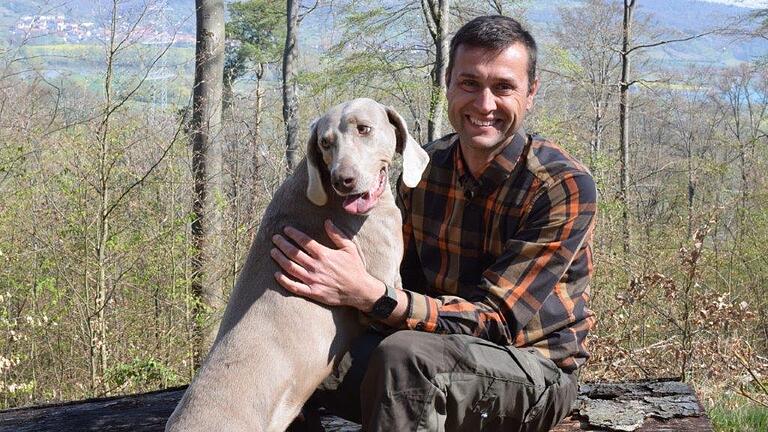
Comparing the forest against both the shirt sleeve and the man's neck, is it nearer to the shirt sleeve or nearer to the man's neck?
the shirt sleeve

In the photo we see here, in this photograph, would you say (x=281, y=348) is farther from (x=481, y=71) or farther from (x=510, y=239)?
(x=481, y=71)

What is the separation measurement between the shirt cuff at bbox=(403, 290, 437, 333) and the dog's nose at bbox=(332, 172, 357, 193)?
499 millimetres

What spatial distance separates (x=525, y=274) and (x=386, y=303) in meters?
0.54

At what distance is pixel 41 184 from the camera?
7.93m

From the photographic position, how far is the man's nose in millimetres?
3156

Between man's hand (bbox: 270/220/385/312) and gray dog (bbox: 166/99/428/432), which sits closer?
gray dog (bbox: 166/99/428/432)

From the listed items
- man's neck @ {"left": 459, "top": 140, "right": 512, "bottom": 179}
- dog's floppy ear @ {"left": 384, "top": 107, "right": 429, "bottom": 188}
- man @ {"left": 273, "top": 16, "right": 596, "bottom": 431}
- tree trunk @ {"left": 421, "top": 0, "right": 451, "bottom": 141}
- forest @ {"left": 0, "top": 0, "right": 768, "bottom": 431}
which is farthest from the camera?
tree trunk @ {"left": 421, "top": 0, "right": 451, "bottom": 141}

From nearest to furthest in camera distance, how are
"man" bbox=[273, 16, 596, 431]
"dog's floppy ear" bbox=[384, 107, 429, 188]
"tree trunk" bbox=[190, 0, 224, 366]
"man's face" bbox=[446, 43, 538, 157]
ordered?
"man" bbox=[273, 16, 596, 431]
"dog's floppy ear" bbox=[384, 107, 429, 188]
"man's face" bbox=[446, 43, 538, 157]
"tree trunk" bbox=[190, 0, 224, 366]

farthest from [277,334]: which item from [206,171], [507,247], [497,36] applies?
[206,171]

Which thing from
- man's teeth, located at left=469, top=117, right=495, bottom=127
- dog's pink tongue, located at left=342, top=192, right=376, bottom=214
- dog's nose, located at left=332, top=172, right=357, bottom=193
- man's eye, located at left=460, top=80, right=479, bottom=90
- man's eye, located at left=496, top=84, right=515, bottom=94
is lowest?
dog's pink tongue, located at left=342, top=192, right=376, bottom=214

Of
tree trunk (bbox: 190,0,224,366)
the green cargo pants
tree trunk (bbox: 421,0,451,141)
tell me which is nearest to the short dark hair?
the green cargo pants

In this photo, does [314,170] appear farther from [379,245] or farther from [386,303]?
[386,303]

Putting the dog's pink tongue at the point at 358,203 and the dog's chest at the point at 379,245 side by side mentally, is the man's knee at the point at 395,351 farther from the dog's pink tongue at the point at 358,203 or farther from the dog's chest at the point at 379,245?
the dog's pink tongue at the point at 358,203

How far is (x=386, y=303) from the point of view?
9.64ft
